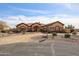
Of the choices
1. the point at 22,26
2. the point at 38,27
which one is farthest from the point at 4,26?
the point at 38,27

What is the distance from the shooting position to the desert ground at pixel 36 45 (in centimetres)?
757

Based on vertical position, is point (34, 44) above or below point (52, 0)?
below

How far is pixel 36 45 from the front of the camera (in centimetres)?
761

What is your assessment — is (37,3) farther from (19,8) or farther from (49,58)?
(49,58)

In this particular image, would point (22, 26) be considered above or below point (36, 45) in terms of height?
above

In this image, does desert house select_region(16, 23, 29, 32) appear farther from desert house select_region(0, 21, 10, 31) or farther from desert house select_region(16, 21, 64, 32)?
desert house select_region(0, 21, 10, 31)

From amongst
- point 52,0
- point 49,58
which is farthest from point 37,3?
point 49,58

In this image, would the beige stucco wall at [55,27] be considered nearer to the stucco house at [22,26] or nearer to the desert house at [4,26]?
the stucco house at [22,26]

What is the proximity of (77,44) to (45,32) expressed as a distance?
17.6 inches

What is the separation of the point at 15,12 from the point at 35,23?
30cm

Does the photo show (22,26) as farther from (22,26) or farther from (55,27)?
(55,27)

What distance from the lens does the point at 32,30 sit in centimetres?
762

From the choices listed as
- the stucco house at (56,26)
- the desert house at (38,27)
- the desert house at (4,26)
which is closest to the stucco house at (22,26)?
the desert house at (38,27)

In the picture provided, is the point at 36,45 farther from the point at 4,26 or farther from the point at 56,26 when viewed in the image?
the point at 4,26
